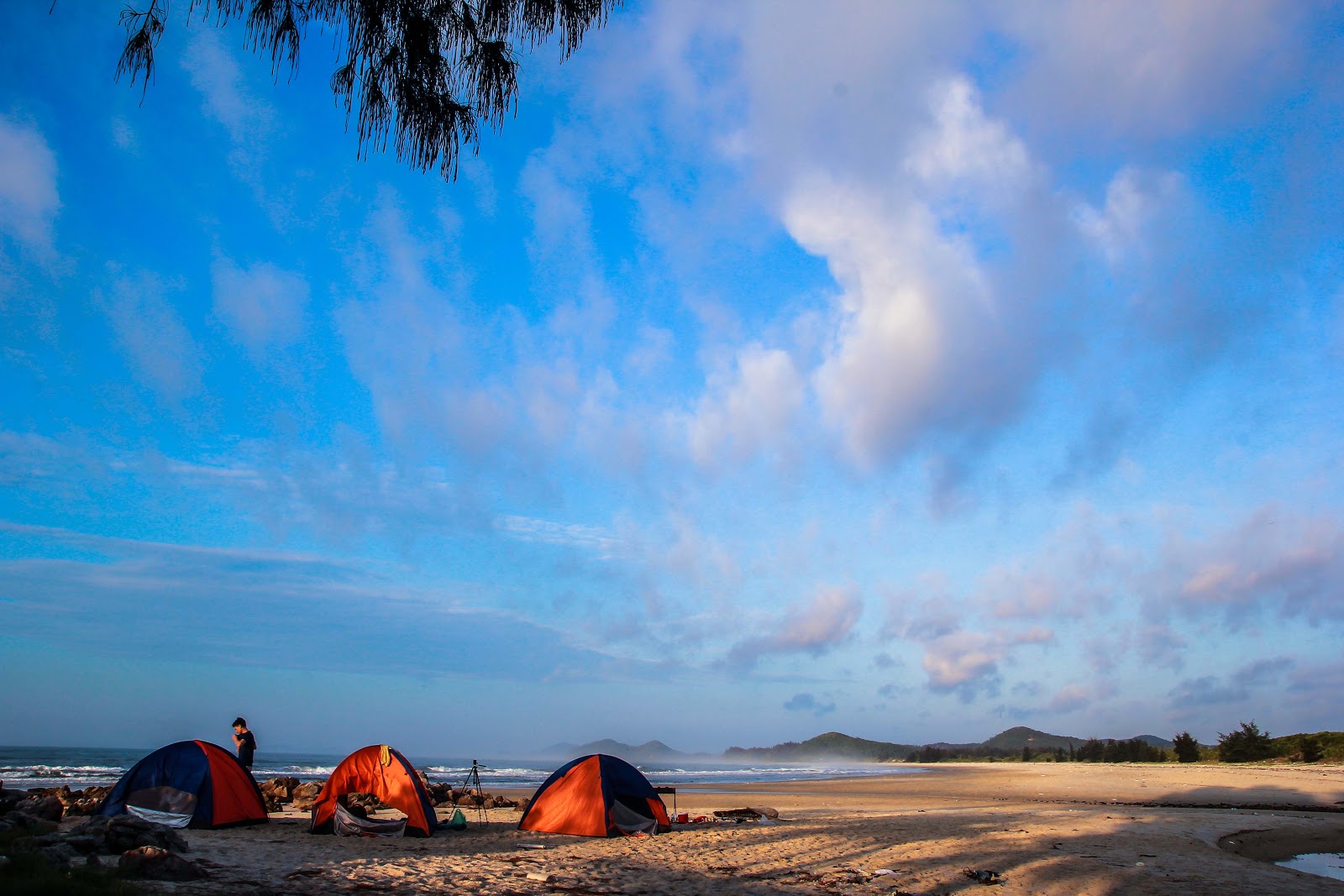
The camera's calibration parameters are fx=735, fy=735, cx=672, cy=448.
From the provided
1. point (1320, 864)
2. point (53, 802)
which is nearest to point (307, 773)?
point (53, 802)

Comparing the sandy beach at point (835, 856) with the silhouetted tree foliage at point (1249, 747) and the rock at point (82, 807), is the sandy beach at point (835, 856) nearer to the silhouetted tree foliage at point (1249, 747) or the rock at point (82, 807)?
the rock at point (82, 807)

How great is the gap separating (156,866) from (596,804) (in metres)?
6.87

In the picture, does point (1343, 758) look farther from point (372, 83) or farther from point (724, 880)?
point (372, 83)

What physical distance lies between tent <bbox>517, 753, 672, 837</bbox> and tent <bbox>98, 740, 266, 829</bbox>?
4968mm

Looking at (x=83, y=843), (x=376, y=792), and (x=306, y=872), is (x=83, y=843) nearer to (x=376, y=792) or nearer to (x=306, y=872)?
(x=306, y=872)

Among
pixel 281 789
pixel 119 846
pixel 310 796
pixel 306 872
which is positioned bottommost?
pixel 310 796

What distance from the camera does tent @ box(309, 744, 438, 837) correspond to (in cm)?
1218

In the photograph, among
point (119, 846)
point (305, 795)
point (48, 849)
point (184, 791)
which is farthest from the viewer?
point (305, 795)

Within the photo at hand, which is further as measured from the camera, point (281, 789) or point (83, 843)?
point (281, 789)

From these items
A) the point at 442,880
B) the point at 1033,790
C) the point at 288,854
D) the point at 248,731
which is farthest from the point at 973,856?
the point at 1033,790

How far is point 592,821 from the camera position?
1264 cm

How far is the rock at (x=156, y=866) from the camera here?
7309mm

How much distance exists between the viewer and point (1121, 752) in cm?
4719

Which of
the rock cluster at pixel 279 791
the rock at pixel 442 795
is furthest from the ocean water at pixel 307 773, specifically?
the rock cluster at pixel 279 791
